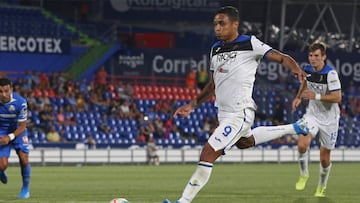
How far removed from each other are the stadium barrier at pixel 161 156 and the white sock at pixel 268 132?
22.0 meters

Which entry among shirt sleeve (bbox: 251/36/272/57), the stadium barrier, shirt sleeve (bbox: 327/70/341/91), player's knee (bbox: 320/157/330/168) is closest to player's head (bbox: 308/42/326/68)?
shirt sleeve (bbox: 327/70/341/91)

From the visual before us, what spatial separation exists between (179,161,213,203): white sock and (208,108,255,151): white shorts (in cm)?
32

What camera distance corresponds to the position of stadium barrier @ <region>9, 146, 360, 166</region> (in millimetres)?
38250

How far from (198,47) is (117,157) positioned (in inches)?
484

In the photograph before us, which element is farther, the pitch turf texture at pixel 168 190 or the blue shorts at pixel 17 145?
the blue shorts at pixel 17 145

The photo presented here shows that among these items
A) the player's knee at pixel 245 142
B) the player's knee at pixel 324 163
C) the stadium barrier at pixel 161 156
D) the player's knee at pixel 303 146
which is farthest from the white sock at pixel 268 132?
the stadium barrier at pixel 161 156

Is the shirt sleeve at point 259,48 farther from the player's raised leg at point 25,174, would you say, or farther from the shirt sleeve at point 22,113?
the player's raised leg at point 25,174

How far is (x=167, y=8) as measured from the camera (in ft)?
163

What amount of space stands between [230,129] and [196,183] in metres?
0.97

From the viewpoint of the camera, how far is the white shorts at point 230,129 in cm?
1361

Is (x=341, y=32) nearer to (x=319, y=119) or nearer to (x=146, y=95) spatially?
(x=146, y=95)

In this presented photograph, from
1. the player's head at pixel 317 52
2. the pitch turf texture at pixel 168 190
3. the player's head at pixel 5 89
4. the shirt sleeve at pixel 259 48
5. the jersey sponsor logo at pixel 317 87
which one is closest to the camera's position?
the shirt sleeve at pixel 259 48

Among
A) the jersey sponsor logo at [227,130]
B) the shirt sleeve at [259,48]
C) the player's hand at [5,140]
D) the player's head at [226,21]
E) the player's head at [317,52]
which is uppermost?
the player's head at [226,21]

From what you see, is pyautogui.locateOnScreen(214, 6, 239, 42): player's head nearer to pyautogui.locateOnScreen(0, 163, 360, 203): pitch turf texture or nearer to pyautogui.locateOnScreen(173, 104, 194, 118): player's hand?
pyautogui.locateOnScreen(173, 104, 194, 118): player's hand
